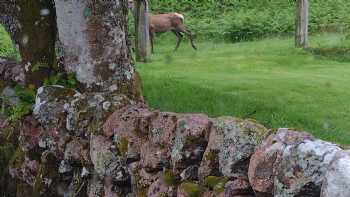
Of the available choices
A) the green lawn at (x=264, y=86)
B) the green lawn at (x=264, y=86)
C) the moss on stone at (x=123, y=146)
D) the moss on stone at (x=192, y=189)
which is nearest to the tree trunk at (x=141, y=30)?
the green lawn at (x=264, y=86)

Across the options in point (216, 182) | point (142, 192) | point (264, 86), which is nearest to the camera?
point (216, 182)

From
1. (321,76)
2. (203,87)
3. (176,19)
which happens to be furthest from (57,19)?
(176,19)

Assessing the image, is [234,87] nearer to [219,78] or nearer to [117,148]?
[219,78]

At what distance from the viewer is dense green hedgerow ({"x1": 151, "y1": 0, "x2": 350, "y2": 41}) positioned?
22484 mm

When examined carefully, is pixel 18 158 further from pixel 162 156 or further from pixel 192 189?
pixel 192 189

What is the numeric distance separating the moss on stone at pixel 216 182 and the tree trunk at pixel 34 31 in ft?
9.68

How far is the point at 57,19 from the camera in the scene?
18.8 ft

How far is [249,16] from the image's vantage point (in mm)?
23766

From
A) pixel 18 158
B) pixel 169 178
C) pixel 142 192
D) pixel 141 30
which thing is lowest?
pixel 141 30

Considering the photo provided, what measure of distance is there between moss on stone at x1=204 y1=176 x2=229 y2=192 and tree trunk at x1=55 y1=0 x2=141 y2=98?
2.45m

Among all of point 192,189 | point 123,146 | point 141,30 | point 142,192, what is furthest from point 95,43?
point 141,30

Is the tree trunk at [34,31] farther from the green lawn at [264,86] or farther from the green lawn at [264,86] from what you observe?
the green lawn at [264,86]

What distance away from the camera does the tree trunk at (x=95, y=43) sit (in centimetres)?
552

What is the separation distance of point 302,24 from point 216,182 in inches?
579
